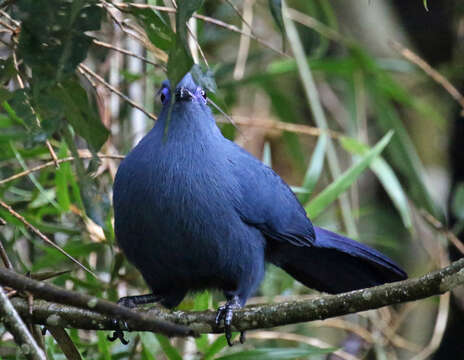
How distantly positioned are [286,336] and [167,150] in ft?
5.82

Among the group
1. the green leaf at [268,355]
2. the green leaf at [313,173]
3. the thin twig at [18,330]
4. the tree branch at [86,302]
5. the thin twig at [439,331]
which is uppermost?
the tree branch at [86,302]

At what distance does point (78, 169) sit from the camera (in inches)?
98.7

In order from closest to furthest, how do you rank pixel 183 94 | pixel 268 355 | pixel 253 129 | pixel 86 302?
pixel 86 302, pixel 183 94, pixel 268 355, pixel 253 129

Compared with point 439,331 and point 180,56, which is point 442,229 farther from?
point 180,56

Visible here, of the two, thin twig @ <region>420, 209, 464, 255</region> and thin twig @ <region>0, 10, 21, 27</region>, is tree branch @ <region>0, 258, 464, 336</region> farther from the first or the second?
thin twig @ <region>420, 209, 464, 255</region>

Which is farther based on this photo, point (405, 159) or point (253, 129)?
point (253, 129)

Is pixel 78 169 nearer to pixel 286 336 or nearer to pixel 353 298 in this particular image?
pixel 353 298

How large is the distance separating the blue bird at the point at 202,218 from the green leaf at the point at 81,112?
0.63 m

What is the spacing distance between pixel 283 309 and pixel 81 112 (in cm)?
92

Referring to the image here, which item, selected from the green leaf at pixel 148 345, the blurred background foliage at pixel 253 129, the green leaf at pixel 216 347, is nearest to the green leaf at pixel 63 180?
Answer: the blurred background foliage at pixel 253 129

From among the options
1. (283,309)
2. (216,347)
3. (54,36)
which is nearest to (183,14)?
(54,36)

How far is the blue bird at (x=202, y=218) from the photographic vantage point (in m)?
3.05

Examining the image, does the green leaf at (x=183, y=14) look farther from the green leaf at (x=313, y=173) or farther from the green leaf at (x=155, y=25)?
the green leaf at (x=313, y=173)

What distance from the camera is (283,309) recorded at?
2305mm
